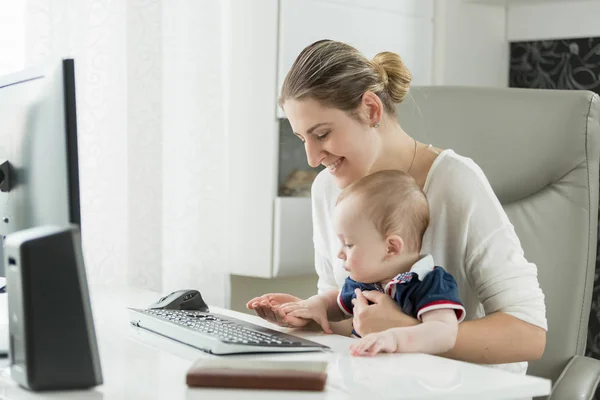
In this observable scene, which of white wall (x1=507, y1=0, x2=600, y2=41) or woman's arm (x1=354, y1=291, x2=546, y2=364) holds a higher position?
white wall (x1=507, y1=0, x2=600, y2=41)

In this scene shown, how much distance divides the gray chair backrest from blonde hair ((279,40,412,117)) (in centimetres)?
32

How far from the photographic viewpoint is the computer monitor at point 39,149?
112cm

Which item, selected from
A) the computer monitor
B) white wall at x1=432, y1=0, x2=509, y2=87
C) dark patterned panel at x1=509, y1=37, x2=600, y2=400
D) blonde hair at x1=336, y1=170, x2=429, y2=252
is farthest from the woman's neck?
dark patterned panel at x1=509, y1=37, x2=600, y2=400

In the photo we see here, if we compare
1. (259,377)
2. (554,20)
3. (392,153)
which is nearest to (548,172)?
(392,153)

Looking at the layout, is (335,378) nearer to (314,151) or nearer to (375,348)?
(375,348)

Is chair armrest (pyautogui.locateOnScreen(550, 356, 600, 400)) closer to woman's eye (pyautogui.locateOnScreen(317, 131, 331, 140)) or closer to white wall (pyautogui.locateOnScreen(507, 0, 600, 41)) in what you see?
woman's eye (pyautogui.locateOnScreen(317, 131, 331, 140))

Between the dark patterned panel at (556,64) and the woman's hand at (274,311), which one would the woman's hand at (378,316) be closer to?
the woman's hand at (274,311)

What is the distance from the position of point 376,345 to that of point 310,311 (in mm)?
246

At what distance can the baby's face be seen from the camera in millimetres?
1356

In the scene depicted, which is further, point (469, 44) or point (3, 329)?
point (469, 44)

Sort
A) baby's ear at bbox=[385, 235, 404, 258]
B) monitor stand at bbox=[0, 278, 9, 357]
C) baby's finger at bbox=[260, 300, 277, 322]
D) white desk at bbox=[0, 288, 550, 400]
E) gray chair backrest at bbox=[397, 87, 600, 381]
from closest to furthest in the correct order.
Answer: white desk at bbox=[0, 288, 550, 400] → monitor stand at bbox=[0, 278, 9, 357] → baby's ear at bbox=[385, 235, 404, 258] → baby's finger at bbox=[260, 300, 277, 322] → gray chair backrest at bbox=[397, 87, 600, 381]

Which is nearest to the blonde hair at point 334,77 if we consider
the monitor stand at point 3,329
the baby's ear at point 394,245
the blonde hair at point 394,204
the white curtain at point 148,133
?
the blonde hair at point 394,204

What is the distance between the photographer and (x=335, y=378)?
42.4 inches

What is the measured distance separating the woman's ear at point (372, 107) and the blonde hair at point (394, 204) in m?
0.16
